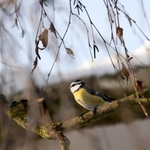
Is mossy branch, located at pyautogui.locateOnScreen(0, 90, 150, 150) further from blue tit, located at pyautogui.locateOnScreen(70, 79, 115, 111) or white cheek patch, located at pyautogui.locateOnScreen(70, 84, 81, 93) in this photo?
white cheek patch, located at pyautogui.locateOnScreen(70, 84, 81, 93)

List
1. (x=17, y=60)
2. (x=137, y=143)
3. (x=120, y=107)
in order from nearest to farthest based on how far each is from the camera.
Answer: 1. (x=137, y=143)
2. (x=17, y=60)
3. (x=120, y=107)

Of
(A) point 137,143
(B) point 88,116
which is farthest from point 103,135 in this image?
(B) point 88,116

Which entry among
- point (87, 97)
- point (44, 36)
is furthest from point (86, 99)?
point (44, 36)

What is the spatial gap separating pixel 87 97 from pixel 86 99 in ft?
0.07

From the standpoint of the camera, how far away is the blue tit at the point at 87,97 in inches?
55.2

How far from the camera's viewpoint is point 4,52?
22.0 inches

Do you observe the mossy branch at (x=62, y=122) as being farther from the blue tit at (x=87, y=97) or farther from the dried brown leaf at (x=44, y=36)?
the blue tit at (x=87, y=97)

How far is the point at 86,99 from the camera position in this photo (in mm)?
1451

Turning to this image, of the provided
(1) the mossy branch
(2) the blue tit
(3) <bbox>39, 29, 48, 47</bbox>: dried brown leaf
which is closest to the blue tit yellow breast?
(2) the blue tit

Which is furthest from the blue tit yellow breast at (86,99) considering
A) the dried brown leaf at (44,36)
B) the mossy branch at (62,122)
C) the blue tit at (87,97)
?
the dried brown leaf at (44,36)

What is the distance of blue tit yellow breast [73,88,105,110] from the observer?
1.40m

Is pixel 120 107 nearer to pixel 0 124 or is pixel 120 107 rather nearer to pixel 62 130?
pixel 62 130

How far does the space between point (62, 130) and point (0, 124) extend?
0.92ft

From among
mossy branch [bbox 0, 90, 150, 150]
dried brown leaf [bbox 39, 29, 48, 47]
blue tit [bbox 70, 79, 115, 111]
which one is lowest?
blue tit [bbox 70, 79, 115, 111]
